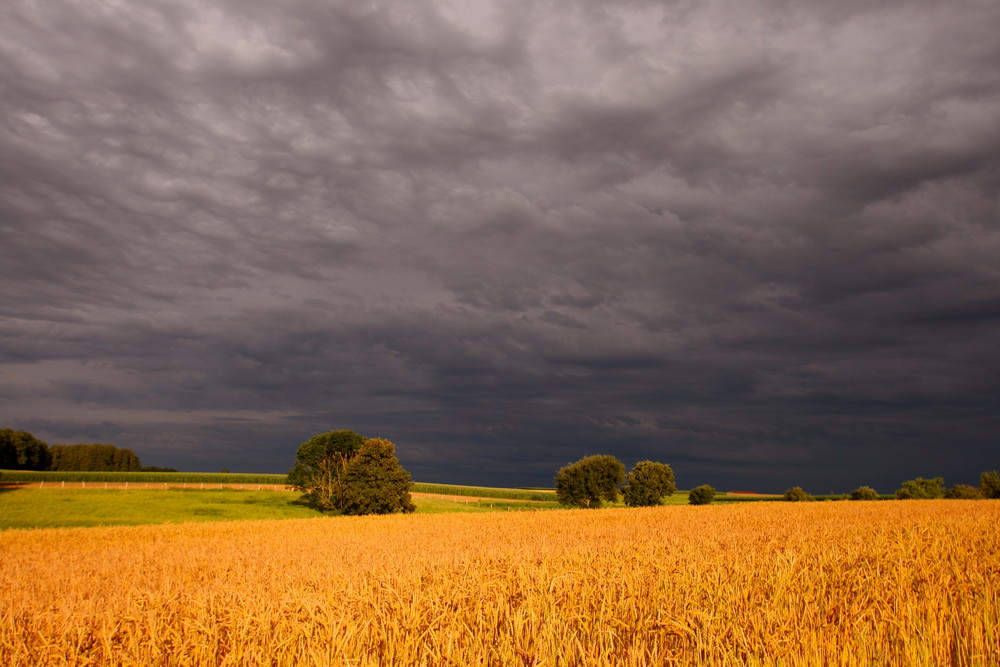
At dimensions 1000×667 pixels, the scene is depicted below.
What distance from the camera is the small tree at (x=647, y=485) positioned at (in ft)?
267

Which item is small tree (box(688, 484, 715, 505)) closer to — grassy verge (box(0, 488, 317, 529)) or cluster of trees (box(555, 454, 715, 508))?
cluster of trees (box(555, 454, 715, 508))

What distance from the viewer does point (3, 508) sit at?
2069 inches

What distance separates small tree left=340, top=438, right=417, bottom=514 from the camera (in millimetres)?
58375

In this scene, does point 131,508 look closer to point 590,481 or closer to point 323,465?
point 323,465

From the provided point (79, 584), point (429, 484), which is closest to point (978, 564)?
point (79, 584)

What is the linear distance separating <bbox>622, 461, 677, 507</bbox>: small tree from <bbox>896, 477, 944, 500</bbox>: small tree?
31.9m

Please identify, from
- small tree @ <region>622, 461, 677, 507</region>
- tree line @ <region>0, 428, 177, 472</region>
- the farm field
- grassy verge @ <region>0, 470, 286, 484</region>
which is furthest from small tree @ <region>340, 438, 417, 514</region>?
tree line @ <region>0, 428, 177, 472</region>

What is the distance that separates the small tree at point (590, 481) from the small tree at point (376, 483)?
25446 millimetres

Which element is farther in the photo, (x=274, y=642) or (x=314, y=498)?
(x=314, y=498)

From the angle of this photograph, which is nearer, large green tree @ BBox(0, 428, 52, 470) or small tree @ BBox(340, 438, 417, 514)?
small tree @ BBox(340, 438, 417, 514)

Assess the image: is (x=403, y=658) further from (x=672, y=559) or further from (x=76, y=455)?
(x=76, y=455)

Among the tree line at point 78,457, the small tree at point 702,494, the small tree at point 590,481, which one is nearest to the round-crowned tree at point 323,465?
the small tree at point 590,481

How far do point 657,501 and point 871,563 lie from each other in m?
77.0

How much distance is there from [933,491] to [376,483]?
81102mm
